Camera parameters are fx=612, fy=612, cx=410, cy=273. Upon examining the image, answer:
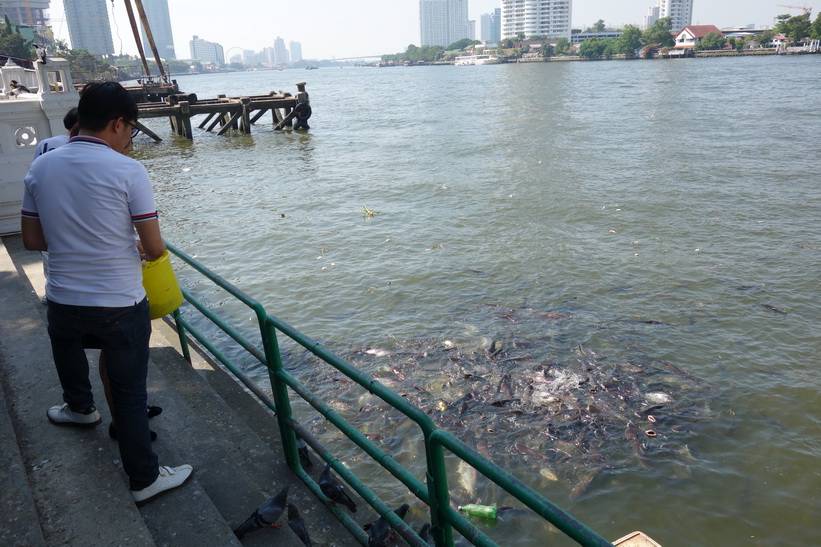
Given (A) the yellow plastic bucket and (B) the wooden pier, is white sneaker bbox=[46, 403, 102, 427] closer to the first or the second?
(A) the yellow plastic bucket

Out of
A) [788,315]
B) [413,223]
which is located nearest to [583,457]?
[788,315]

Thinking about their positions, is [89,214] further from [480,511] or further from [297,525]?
[480,511]

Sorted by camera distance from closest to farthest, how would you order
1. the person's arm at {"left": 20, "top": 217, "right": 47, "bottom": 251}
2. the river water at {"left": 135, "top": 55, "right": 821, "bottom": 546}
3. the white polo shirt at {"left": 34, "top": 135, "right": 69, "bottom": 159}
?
the person's arm at {"left": 20, "top": 217, "right": 47, "bottom": 251}
the white polo shirt at {"left": 34, "top": 135, "right": 69, "bottom": 159}
the river water at {"left": 135, "top": 55, "right": 821, "bottom": 546}

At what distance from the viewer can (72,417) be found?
146 inches

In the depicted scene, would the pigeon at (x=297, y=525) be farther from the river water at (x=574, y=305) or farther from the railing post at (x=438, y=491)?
the river water at (x=574, y=305)

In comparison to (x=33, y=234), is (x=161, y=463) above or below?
below

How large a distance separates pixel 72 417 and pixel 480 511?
2.95 m

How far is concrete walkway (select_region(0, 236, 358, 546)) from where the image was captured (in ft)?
A: 9.77

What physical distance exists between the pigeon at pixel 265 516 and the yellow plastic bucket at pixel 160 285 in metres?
1.15

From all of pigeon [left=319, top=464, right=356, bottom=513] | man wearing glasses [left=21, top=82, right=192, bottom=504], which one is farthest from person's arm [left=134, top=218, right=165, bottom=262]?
pigeon [left=319, top=464, right=356, bottom=513]

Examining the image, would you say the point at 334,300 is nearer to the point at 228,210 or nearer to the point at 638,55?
the point at 228,210

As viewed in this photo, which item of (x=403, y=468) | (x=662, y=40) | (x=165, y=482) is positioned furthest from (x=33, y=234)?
(x=662, y=40)

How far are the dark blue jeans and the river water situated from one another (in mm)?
2300

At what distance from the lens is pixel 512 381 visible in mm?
6707
